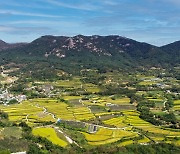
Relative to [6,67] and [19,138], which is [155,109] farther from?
[6,67]

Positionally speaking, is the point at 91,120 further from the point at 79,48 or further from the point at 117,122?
the point at 79,48

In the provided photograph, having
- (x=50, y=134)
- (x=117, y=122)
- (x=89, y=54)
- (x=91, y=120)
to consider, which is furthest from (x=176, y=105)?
(x=89, y=54)

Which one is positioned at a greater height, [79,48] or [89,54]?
[79,48]

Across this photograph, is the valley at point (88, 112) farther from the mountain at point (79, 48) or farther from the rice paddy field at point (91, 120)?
the mountain at point (79, 48)

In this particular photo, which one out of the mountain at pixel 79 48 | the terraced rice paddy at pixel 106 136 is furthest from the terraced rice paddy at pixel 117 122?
the mountain at pixel 79 48

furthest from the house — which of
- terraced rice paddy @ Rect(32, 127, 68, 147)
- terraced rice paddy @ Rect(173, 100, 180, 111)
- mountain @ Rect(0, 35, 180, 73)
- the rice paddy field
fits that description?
mountain @ Rect(0, 35, 180, 73)

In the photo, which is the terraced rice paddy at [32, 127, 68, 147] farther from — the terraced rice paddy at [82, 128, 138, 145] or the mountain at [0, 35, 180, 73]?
the mountain at [0, 35, 180, 73]
